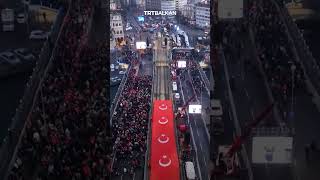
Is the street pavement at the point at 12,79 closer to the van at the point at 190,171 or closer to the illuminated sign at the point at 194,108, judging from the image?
the van at the point at 190,171

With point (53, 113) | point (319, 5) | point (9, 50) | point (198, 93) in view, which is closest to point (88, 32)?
point (9, 50)

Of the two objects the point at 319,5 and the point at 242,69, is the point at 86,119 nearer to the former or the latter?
the point at 242,69

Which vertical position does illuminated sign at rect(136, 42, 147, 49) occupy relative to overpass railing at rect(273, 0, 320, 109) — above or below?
below

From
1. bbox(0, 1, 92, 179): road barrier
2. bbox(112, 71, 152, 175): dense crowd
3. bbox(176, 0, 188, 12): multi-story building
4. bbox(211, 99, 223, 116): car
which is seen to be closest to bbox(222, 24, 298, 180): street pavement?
bbox(211, 99, 223, 116): car

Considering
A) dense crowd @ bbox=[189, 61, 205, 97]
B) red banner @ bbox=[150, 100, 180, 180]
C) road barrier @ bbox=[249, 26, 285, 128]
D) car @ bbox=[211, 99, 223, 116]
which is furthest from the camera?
dense crowd @ bbox=[189, 61, 205, 97]

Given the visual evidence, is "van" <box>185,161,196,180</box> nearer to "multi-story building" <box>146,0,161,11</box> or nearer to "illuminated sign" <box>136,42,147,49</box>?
"illuminated sign" <box>136,42,147,49</box>

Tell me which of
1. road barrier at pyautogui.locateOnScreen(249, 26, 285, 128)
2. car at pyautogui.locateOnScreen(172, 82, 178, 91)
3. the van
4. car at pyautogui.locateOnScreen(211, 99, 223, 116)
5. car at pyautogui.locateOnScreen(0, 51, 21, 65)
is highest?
car at pyautogui.locateOnScreen(0, 51, 21, 65)

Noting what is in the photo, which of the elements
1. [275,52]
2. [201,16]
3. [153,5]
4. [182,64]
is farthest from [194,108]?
[153,5]
